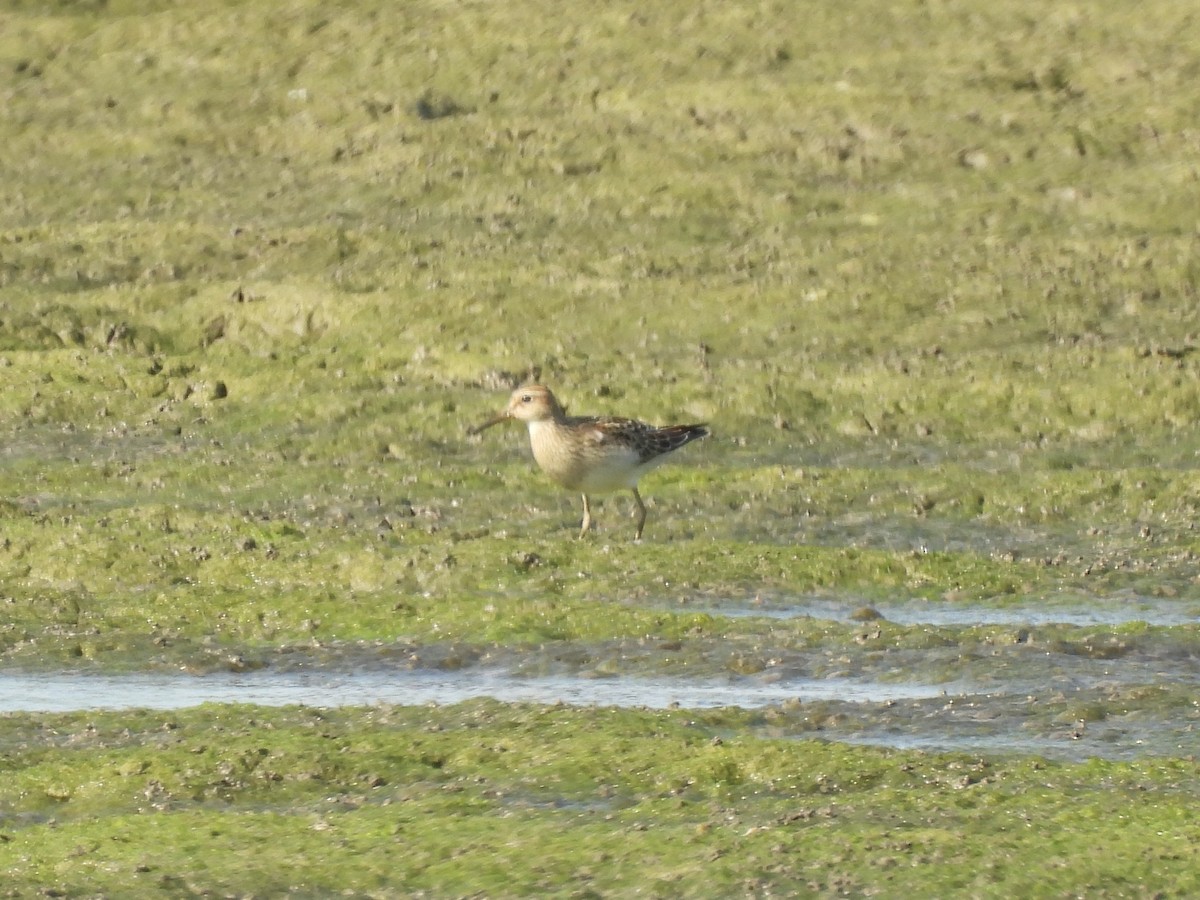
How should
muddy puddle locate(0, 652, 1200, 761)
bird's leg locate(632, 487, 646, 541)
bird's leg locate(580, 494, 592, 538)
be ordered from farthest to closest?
1. bird's leg locate(580, 494, 592, 538)
2. bird's leg locate(632, 487, 646, 541)
3. muddy puddle locate(0, 652, 1200, 761)

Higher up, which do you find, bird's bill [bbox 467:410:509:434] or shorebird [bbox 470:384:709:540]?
bird's bill [bbox 467:410:509:434]

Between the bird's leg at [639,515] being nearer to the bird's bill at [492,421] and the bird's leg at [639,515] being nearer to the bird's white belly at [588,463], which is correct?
the bird's white belly at [588,463]

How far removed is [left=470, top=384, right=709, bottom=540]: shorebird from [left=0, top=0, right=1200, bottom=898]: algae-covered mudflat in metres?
0.33

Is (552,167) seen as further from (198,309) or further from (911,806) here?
(911,806)

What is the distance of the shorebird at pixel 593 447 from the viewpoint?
15.2m

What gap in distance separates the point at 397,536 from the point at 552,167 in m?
11.4

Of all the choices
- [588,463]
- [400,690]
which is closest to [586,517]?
[588,463]

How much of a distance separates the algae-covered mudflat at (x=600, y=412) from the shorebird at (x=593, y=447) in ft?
A: 1.09

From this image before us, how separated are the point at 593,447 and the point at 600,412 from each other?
11.0 feet

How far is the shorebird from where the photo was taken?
1522 cm

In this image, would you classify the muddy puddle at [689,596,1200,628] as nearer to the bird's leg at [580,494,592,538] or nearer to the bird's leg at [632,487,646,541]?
the bird's leg at [632,487,646,541]

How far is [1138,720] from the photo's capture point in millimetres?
10289

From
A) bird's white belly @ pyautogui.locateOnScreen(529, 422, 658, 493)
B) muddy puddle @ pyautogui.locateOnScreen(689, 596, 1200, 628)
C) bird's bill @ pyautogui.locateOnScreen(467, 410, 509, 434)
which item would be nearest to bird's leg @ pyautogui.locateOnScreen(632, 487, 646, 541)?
bird's white belly @ pyautogui.locateOnScreen(529, 422, 658, 493)

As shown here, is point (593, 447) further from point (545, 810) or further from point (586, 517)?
point (545, 810)
